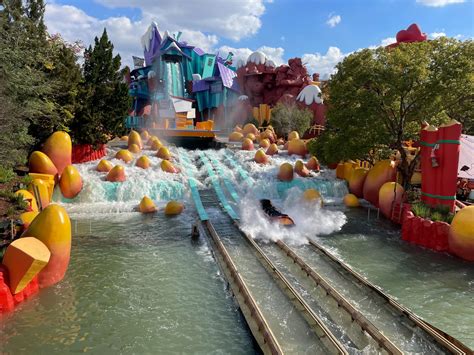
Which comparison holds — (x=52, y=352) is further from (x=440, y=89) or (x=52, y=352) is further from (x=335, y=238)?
(x=440, y=89)

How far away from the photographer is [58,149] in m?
18.0

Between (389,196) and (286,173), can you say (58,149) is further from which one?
(389,196)

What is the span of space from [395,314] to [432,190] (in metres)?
7.36

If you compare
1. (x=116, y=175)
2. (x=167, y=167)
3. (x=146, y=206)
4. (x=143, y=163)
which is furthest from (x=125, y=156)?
(x=146, y=206)

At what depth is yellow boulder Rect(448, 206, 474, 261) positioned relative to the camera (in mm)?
11969

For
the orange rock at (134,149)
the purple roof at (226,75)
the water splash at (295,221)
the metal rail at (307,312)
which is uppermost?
the purple roof at (226,75)

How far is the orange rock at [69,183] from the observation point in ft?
57.6

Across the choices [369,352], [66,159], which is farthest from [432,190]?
[66,159]

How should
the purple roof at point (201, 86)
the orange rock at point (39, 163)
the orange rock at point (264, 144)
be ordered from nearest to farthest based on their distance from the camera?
the orange rock at point (39, 163) → the orange rock at point (264, 144) → the purple roof at point (201, 86)

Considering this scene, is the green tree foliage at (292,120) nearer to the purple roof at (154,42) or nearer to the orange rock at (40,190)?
the orange rock at (40,190)

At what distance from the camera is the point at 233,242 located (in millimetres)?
13641

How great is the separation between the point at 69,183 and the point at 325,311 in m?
13.0

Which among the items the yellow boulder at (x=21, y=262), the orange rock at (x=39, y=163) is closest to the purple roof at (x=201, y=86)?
the orange rock at (x=39, y=163)

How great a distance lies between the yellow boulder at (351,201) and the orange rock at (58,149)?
13.2 metres
